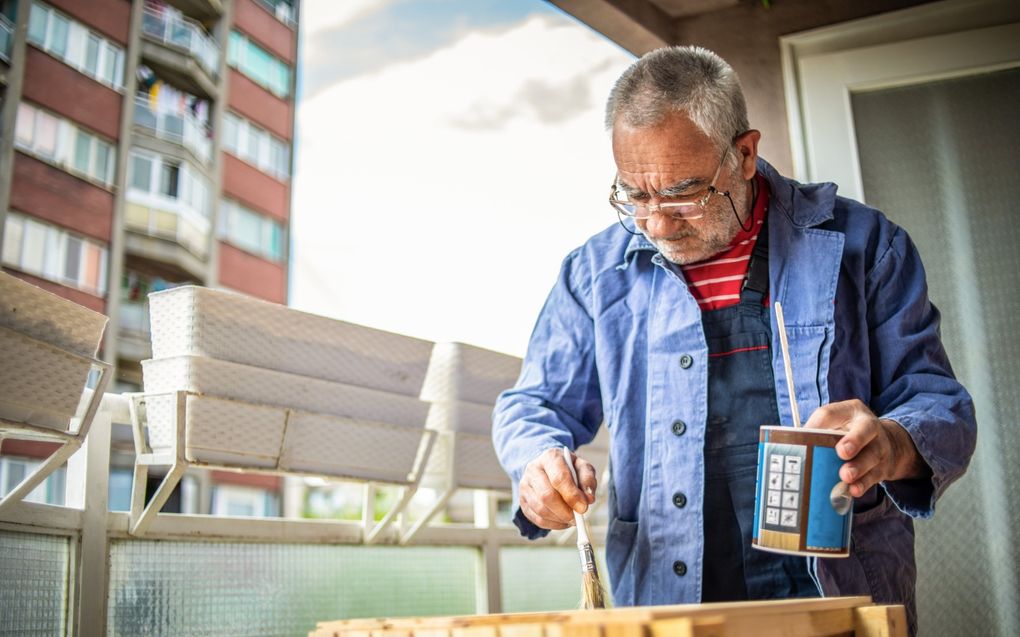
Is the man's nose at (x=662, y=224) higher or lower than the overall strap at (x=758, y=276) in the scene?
higher

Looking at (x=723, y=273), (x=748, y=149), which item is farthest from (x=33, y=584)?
(x=748, y=149)

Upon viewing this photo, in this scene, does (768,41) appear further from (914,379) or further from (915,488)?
(915,488)

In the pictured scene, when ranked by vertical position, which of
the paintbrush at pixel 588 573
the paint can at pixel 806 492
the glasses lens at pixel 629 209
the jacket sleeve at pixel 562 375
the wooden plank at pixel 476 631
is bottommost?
the wooden plank at pixel 476 631

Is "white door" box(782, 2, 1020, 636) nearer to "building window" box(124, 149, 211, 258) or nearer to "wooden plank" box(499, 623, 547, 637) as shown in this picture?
"wooden plank" box(499, 623, 547, 637)

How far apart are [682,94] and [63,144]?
14.2 m

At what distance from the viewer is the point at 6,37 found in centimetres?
1257

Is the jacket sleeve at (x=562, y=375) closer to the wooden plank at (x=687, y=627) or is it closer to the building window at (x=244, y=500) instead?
the wooden plank at (x=687, y=627)

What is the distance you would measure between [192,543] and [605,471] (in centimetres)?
135

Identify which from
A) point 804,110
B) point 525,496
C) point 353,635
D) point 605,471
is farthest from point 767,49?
point 353,635

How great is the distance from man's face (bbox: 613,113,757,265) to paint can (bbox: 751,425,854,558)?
47 cm

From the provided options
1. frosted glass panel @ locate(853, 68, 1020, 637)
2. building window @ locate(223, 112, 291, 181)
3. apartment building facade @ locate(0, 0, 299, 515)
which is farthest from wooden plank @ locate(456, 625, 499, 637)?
building window @ locate(223, 112, 291, 181)

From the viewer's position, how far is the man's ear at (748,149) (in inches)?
58.3

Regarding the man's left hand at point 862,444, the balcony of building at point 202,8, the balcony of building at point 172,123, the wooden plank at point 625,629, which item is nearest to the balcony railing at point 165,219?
the balcony of building at point 172,123

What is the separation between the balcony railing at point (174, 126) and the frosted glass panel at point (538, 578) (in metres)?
14.2
